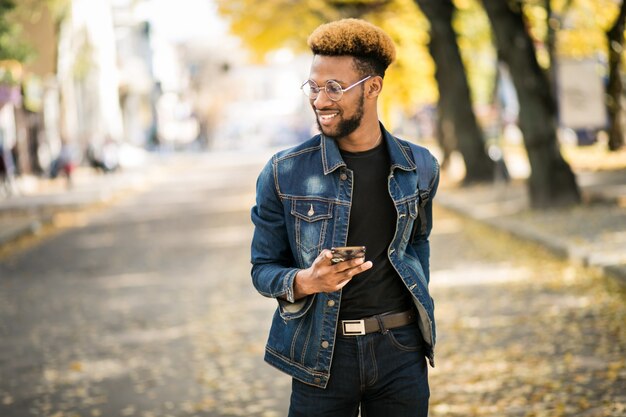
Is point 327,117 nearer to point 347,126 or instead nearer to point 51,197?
point 347,126

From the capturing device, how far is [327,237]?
11.9 ft

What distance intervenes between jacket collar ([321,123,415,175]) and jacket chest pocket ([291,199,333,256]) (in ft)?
0.37

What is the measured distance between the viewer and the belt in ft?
12.1

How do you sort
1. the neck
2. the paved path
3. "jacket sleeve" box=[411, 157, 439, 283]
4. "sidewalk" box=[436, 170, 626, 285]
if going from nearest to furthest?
the neck, "jacket sleeve" box=[411, 157, 439, 283], the paved path, "sidewalk" box=[436, 170, 626, 285]

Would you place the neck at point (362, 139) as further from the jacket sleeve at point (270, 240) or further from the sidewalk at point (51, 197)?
the sidewalk at point (51, 197)

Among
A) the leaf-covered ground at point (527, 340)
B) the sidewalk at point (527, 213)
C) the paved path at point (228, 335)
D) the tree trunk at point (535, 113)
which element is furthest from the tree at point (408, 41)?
the leaf-covered ground at point (527, 340)

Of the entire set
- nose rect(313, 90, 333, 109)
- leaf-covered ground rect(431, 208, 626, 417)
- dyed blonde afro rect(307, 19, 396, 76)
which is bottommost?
leaf-covered ground rect(431, 208, 626, 417)

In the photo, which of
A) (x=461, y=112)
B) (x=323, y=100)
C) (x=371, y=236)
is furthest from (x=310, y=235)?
(x=461, y=112)

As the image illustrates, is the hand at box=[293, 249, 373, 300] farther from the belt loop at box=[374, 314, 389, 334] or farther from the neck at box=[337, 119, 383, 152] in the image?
the neck at box=[337, 119, 383, 152]

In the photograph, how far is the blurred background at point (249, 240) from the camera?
7832mm

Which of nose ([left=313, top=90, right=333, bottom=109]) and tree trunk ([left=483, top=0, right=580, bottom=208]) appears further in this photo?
tree trunk ([left=483, top=0, right=580, bottom=208])

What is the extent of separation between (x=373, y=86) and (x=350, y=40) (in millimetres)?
187

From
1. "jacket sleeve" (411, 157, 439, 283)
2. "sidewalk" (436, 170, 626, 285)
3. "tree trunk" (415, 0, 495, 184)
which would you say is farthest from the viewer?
"tree trunk" (415, 0, 495, 184)

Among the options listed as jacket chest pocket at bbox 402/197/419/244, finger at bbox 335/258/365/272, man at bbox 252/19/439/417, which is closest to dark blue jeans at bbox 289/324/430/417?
man at bbox 252/19/439/417
